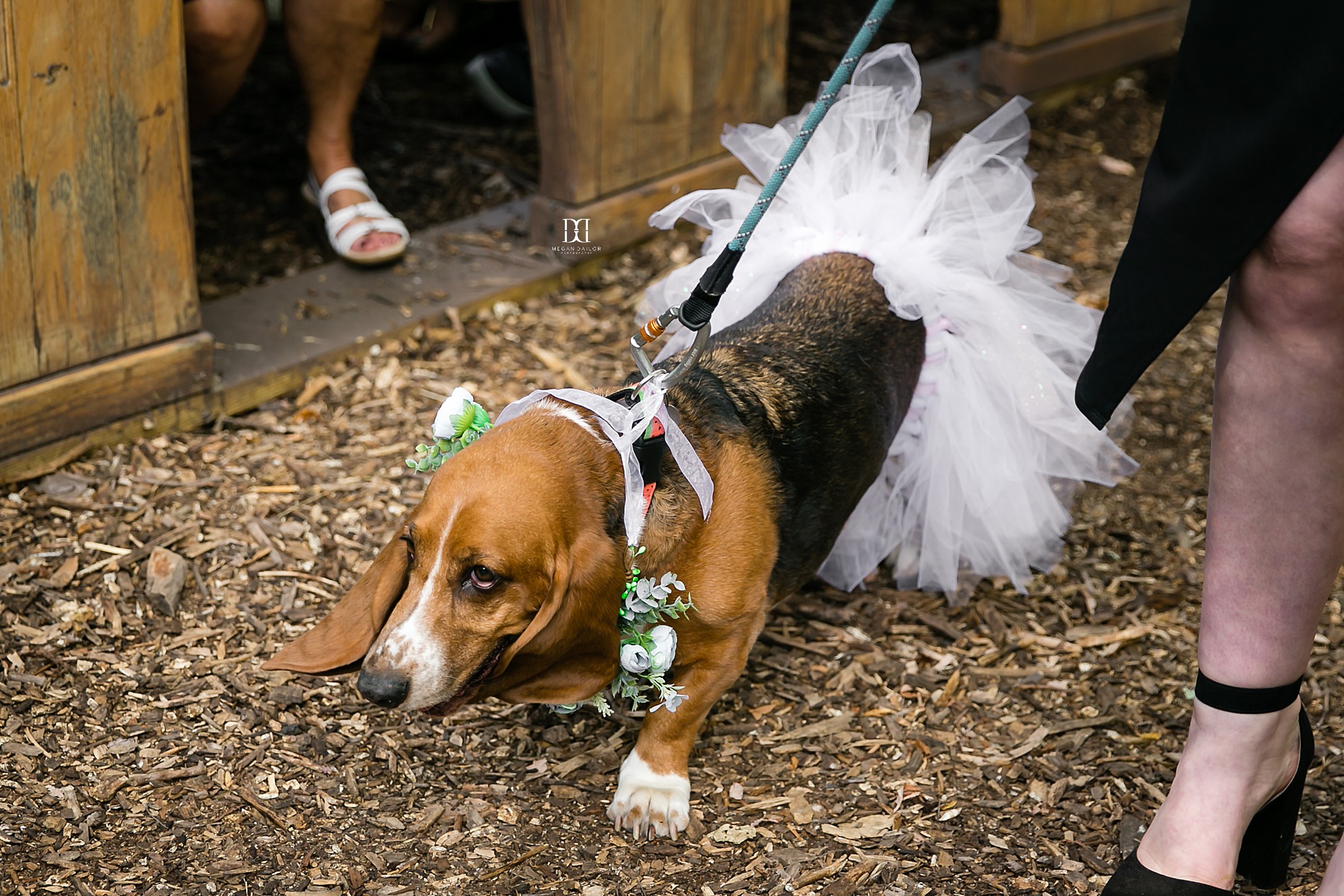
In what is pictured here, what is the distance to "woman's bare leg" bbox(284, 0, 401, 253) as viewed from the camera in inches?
171

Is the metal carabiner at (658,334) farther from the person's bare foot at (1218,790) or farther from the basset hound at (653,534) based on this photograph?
the person's bare foot at (1218,790)

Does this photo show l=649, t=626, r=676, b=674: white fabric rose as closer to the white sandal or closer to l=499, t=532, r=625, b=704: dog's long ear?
l=499, t=532, r=625, b=704: dog's long ear

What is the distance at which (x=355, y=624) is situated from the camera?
2.49 meters

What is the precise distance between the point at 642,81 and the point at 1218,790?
11.0 ft

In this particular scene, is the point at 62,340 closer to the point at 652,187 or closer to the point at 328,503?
the point at 328,503

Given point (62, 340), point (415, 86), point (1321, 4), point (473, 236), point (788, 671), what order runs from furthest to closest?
1. point (415, 86)
2. point (473, 236)
3. point (62, 340)
4. point (788, 671)
5. point (1321, 4)

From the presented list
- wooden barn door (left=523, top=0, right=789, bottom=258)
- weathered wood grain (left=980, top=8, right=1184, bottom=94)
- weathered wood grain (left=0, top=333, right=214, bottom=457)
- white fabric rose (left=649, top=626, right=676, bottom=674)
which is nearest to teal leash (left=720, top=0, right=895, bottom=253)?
white fabric rose (left=649, top=626, right=676, bottom=674)

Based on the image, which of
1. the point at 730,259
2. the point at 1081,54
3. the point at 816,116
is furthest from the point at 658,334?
the point at 1081,54

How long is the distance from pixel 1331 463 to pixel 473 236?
3449 mm

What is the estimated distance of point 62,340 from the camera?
11.2ft

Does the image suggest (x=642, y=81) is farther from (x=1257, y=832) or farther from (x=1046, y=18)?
(x=1257, y=832)

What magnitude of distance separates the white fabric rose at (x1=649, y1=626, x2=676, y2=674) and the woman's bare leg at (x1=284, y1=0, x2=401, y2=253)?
2.46 meters

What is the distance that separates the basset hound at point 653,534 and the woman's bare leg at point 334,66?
201 cm

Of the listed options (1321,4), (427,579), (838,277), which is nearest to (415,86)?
(838,277)
